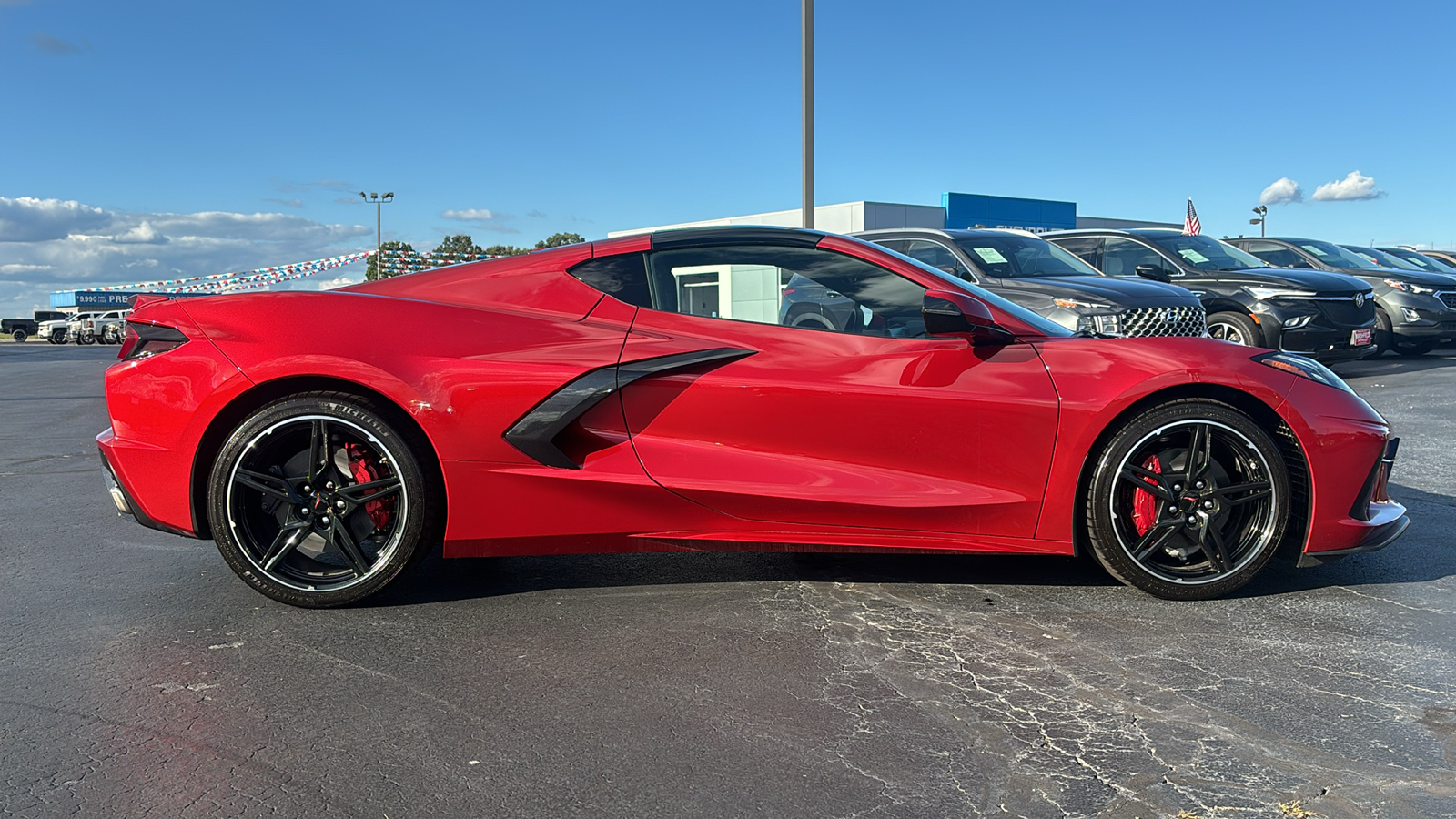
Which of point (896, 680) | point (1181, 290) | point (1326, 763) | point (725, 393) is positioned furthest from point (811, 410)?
point (1181, 290)

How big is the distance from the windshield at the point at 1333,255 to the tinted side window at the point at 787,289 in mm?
13029

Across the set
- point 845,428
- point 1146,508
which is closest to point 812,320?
point 845,428

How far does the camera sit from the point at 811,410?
3488mm

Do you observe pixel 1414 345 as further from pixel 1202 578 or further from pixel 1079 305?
pixel 1202 578

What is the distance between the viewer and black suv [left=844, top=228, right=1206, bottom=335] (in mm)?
7961

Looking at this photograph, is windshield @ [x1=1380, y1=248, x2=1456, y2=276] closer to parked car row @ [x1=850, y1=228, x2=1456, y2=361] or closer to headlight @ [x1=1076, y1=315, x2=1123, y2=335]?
parked car row @ [x1=850, y1=228, x2=1456, y2=361]

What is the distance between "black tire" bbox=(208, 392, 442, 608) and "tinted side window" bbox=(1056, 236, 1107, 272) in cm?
934

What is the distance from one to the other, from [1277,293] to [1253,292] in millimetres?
222

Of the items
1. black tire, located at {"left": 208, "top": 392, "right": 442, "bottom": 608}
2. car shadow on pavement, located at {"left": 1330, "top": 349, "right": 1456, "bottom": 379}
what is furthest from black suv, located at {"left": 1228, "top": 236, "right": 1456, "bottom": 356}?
black tire, located at {"left": 208, "top": 392, "right": 442, "bottom": 608}

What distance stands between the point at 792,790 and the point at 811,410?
1.48m

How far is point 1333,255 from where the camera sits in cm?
1454

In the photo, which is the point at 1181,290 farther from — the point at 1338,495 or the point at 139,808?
the point at 139,808

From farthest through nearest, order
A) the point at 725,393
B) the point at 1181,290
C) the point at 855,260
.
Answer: the point at 1181,290, the point at 855,260, the point at 725,393

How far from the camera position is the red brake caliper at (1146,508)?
3598 millimetres
